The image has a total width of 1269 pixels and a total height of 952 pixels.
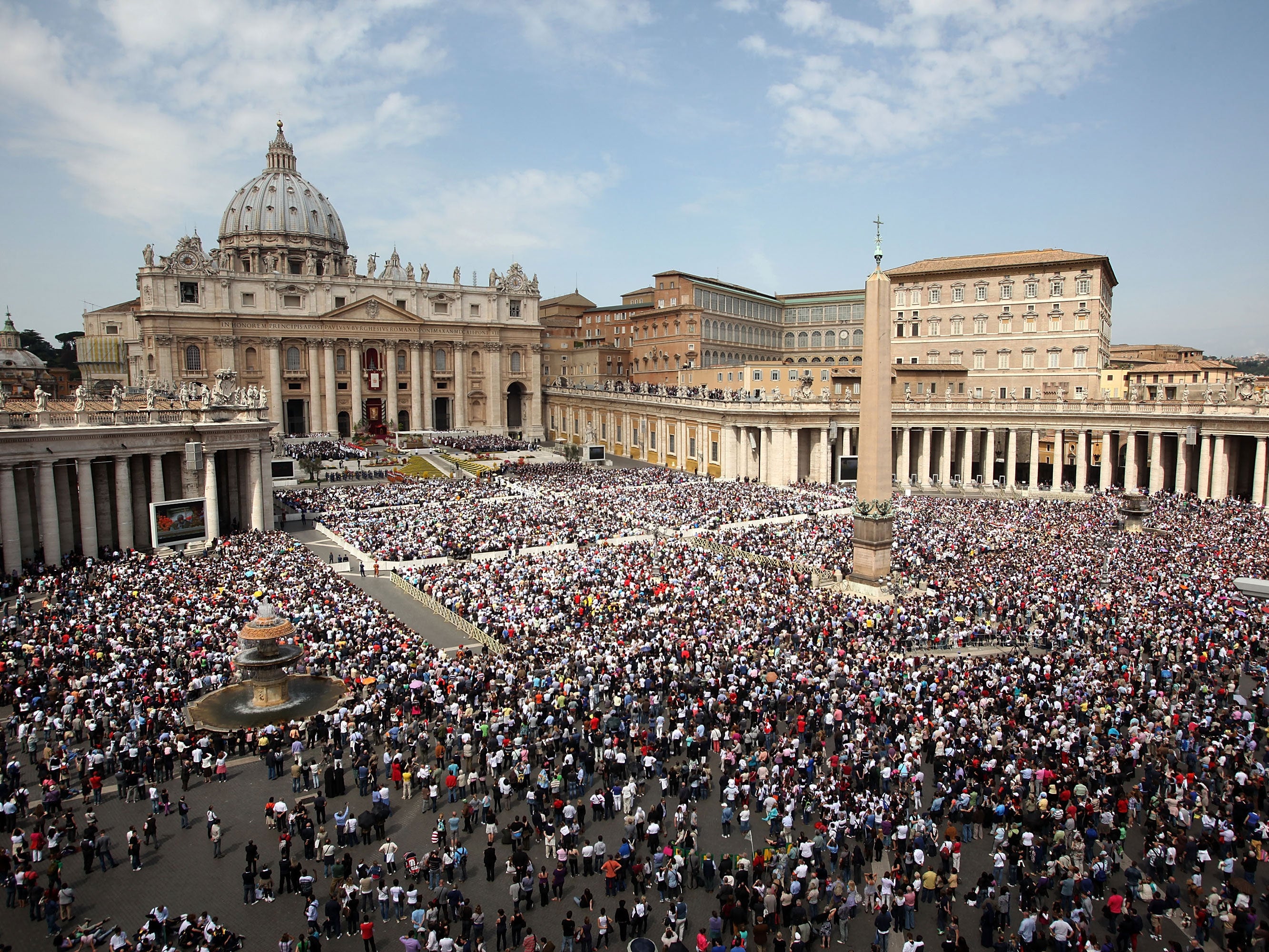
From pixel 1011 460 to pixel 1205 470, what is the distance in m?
12.2

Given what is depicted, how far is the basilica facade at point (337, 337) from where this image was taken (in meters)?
88.0

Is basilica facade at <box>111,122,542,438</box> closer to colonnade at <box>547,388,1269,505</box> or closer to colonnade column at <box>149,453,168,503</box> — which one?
colonnade at <box>547,388,1269,505</box>

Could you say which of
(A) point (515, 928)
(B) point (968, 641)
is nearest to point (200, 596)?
(A) point (515, 928)

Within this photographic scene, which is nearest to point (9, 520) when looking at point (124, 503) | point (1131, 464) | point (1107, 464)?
point (124, 503)

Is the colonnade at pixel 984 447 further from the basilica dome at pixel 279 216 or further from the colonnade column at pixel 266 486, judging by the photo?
the basilica dome at pixel 279 216

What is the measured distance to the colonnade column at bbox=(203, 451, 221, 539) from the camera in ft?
131

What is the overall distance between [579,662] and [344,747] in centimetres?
630

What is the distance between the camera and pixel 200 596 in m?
28.0

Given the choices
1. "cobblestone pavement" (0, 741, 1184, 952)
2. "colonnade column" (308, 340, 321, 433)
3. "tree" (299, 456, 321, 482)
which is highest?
"colonnade column" (308, 340, 321, 433)

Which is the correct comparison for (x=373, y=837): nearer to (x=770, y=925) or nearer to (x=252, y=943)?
(x=252, y=943)

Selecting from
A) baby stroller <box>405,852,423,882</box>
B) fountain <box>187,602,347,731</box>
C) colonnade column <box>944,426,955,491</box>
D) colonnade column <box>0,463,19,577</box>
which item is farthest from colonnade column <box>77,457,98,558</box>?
colonnade column <box>944,426,955,491</box>

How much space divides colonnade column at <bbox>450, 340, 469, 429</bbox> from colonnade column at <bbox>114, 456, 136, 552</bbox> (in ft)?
210

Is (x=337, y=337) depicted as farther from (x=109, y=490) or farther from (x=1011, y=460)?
(x=1011, y=460)

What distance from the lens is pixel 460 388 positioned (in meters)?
102
